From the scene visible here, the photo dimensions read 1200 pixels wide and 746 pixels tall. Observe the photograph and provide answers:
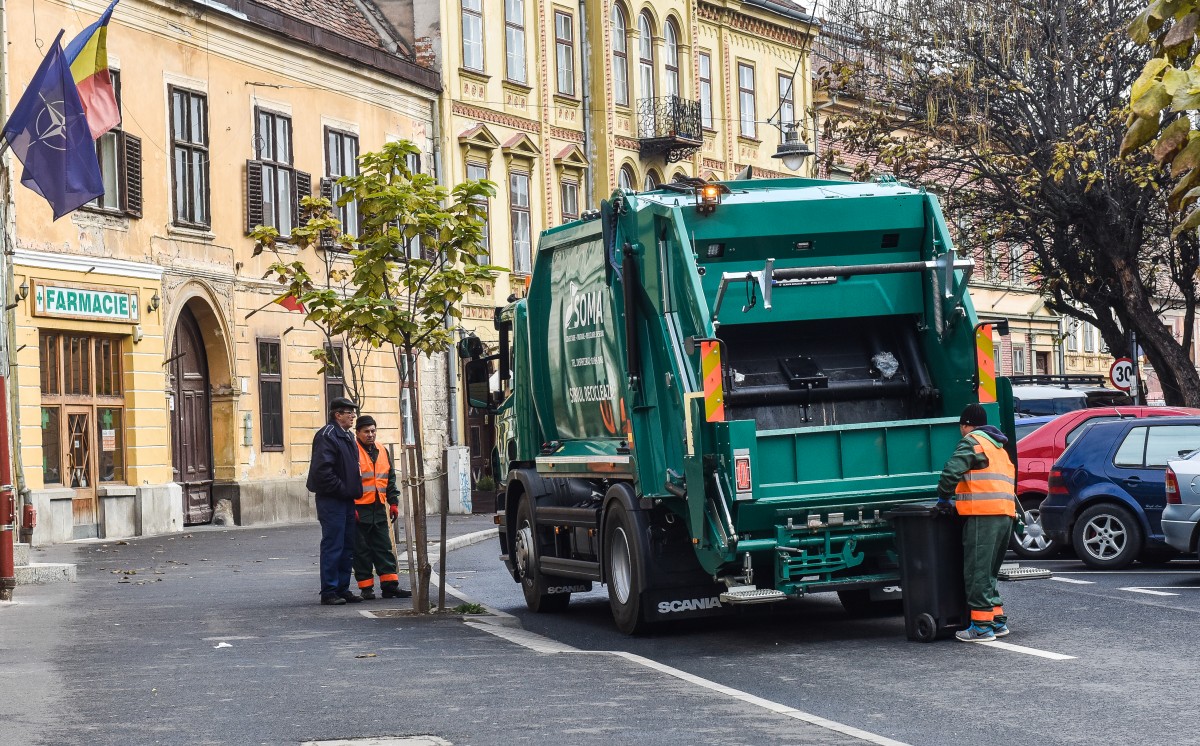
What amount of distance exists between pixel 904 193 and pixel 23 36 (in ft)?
52.9

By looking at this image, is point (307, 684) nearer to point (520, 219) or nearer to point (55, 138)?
point (55, 138)

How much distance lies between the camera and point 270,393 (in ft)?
103

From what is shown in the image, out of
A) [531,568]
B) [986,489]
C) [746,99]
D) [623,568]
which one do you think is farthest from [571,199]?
[986,489]

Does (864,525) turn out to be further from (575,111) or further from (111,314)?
(575,111)

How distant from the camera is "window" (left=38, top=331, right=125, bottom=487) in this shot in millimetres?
25828

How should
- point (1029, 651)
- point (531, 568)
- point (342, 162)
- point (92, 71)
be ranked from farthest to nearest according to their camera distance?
point (342, 162) < point (92, 71) < point (531, 568) < point (1029, 651)

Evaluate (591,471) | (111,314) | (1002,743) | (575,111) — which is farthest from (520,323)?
(575,111)

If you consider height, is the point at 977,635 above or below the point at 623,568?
below

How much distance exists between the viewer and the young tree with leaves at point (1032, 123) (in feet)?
89.9

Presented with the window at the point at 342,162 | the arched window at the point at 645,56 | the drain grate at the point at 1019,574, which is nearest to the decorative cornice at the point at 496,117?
the window at the point at 342,162

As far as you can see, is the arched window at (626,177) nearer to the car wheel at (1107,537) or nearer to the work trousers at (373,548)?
the car wheel at (1107,537)

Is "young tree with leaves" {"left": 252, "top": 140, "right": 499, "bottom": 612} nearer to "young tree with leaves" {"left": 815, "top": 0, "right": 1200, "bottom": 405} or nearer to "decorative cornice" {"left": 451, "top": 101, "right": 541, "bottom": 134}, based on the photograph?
"young tree with leaves" {"left": 815, "top": 0, "right": 1200, "bottom": 405}

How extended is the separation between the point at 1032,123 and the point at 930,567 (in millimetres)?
18423

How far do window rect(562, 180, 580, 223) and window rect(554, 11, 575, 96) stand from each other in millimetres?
1991
